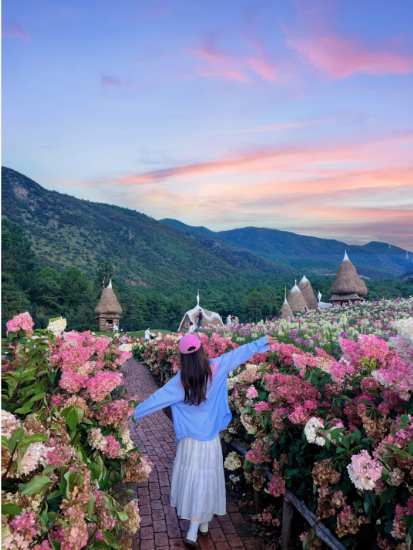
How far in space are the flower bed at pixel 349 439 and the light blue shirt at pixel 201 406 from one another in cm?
33

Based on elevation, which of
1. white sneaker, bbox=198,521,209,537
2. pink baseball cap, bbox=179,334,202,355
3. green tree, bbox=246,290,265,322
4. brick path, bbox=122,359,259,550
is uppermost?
pink baseball cap, bbox=179,334,202,355

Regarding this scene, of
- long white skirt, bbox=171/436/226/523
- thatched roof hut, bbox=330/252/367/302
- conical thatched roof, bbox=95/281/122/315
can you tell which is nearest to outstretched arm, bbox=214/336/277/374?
long white skirt, bbox=171/436/226/523

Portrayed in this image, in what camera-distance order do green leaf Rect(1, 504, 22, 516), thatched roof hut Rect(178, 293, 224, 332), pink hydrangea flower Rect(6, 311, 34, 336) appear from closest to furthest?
green leaf Rect(1, 504, 22, 516)
pink hydrangea flower Rect(6, 311, 34, 336)
thatched roof hut Rect(178, 293, 224, 332)

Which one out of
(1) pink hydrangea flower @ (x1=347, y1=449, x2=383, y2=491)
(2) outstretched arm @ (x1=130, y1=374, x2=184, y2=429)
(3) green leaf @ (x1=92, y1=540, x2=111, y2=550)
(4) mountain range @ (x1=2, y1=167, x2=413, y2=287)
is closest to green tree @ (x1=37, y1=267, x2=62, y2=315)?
(4) mountain range @ (x1=2, y1=167, x2=413, y2=287)

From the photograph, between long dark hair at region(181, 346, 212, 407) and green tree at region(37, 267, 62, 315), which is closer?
long dark hair at region(181, 346, 212, 407)

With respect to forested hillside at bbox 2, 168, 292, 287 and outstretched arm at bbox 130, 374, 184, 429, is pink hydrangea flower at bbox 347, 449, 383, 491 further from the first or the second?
forested hillside at bbox 2, 168, 292, 287

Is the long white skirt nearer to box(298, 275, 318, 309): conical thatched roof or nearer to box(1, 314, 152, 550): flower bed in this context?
box(1, 314, 152, 550): flower bed

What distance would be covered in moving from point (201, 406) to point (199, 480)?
1.78ft

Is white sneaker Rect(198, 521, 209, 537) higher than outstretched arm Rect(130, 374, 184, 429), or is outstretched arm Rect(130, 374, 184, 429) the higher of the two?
outstretched arm Rect(130, 374, 184, 429)

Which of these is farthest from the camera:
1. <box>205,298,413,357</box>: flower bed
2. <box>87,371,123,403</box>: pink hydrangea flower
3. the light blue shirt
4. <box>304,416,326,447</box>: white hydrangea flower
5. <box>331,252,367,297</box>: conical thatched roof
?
<box>331,252,367,297</box>: conical thatched roof

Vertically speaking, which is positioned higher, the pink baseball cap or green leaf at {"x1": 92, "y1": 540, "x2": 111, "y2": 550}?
the pink baseball cap

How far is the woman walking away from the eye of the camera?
3252 millimetres

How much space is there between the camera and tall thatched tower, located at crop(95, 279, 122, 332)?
31.6m

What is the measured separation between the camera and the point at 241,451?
4137 mm
